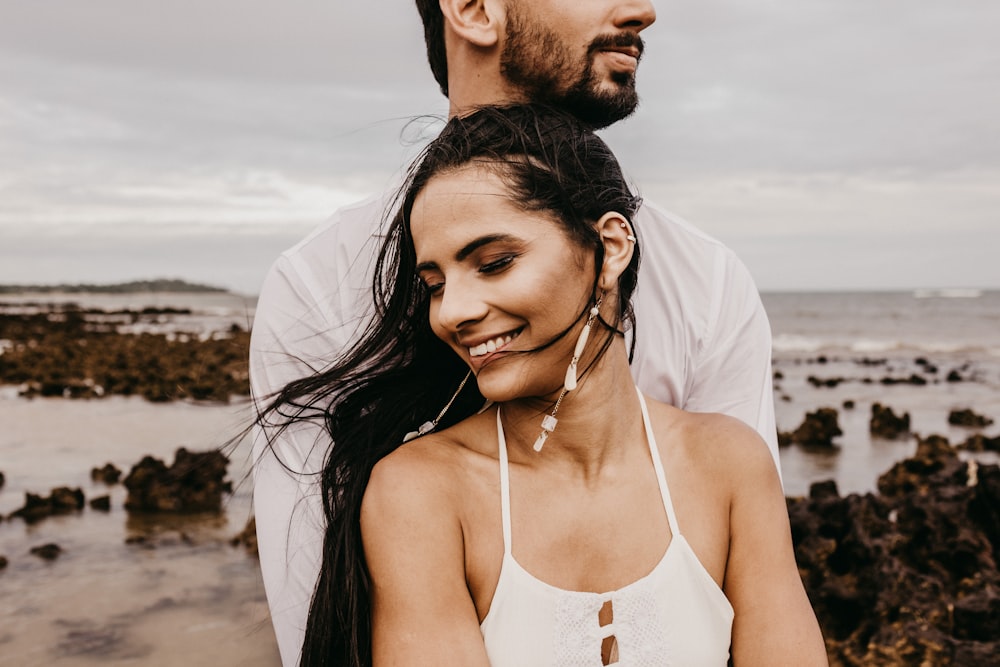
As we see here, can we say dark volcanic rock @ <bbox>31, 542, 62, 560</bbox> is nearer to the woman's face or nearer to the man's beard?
the man's beard

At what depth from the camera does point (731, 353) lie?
9.73 ft

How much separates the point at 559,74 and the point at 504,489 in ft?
4.46

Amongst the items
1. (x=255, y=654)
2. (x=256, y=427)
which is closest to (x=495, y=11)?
(x=256, y=427)

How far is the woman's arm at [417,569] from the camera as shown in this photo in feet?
6.46

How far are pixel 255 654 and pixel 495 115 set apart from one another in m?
4.30

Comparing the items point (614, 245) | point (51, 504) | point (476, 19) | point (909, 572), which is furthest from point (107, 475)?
point (614, 245)

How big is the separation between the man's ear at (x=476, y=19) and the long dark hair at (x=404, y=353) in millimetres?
541

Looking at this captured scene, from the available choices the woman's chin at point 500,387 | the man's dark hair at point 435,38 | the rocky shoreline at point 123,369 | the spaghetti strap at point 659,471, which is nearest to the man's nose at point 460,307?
the woman's chin at point 500,387

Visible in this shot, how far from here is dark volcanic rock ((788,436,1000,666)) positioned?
4305 millimetres

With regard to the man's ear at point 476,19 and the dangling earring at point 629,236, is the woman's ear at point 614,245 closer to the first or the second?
the dangling earring at point 629,236

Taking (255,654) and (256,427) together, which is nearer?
(256,427)

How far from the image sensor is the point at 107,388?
18188mm

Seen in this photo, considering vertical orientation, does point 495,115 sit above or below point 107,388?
above

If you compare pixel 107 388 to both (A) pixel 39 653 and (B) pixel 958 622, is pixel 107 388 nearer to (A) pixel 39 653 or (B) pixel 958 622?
(A) pixel 39 653
